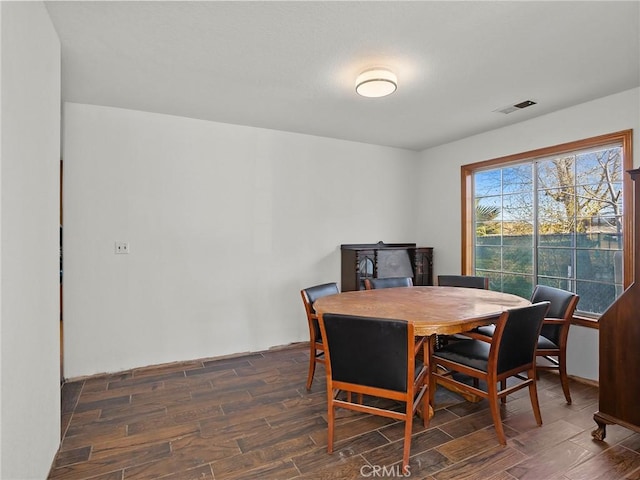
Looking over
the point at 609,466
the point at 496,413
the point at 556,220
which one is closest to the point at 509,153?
the point at 556,220

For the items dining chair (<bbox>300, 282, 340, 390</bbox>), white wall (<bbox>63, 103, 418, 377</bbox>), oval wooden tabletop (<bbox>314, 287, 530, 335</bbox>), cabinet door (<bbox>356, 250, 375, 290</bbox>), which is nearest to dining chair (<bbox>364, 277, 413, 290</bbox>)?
oval wooden tabletop (<bbox>314, 287, 530, 335</bbox>)

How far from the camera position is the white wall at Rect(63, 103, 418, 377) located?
3.19 m

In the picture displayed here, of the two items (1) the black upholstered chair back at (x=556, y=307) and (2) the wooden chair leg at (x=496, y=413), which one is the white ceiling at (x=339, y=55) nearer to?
(1) the black upholstered chair back at (x=556, y=307)

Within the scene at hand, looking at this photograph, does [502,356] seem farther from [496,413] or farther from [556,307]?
[556,307]

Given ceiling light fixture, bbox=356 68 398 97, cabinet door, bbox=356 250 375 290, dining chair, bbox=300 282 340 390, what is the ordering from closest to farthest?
ceiling light fixture, bbox=356 68 398 97
dining chair, bbox=300 282 340 390
cabinet door, bbox=356 250 375 290

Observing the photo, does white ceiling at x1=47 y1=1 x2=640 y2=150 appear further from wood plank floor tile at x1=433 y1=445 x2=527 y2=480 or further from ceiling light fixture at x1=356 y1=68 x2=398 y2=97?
wood plank floor tile at x1=433 y1=445 x2=527 y2=480

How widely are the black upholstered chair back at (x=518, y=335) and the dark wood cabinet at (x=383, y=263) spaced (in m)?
2.04

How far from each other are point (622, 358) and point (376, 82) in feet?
7.79

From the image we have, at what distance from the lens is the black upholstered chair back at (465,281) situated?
360 cm

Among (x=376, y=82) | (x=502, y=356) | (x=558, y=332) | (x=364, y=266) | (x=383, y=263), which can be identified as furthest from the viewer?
(x=383, y=263)

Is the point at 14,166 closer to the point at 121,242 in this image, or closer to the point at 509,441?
the point at 121,242

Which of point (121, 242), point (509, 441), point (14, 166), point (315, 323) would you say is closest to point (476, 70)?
point (315, 323)

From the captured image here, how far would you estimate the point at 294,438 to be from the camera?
222 centimetres

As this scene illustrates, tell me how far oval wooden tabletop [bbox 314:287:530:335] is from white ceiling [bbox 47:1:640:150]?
171cm
